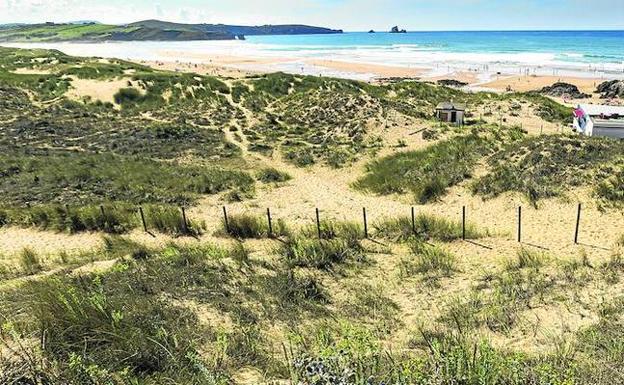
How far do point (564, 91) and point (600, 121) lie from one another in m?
33.2

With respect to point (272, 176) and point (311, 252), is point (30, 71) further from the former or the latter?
point (311, 252)

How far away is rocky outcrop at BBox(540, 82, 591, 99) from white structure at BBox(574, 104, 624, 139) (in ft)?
90.0

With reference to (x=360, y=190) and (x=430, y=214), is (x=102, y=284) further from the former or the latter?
(x=360, y=190)

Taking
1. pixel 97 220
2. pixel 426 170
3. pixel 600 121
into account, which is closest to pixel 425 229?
pixel 426 170

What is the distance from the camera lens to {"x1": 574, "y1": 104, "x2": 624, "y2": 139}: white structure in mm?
27719

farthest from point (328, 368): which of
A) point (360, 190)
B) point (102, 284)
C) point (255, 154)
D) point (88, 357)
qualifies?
point (255, 154)

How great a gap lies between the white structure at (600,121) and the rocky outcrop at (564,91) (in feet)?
90.0

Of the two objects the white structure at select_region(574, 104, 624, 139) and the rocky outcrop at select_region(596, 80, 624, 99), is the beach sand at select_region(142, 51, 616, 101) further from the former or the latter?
the white structure at select_region(574, 104, 624, 139)

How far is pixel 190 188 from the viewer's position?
2189cm

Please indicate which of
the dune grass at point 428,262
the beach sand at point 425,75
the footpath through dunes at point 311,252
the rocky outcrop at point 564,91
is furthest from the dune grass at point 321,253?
the rocky outcrop at point 564,91

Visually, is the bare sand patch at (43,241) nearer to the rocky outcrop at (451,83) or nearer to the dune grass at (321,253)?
the dune grass at (321,253)

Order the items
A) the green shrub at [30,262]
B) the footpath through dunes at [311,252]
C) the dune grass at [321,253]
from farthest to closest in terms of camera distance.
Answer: the dune grass at [321,253]
the green shrub at [30,262]
the footpath through dunes at [311,252]

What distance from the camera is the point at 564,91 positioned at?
5706 centimetres

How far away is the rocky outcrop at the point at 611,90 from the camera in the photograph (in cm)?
5388
